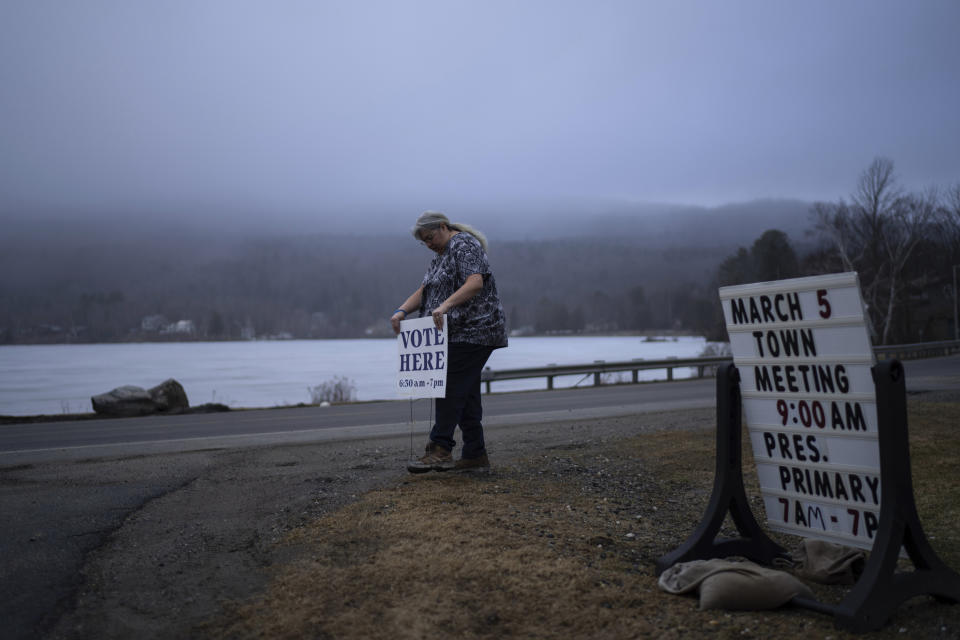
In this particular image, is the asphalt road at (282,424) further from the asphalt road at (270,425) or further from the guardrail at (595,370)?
the guardrail at (595,370)

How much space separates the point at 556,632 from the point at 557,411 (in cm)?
1161

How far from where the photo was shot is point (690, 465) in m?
7.22

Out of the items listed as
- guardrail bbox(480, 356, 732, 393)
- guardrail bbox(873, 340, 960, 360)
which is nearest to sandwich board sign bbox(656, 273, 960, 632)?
guardrail bbox(480, 356, 732, 393)

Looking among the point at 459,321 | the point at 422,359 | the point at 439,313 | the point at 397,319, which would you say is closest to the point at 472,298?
the point at 459,321

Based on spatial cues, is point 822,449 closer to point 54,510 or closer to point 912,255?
point 54,510

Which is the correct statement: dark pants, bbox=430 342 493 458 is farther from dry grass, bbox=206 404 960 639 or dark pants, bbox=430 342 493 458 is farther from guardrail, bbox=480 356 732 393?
guardrail, bbox=480 356 732 393

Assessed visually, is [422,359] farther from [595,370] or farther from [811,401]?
[595,370]

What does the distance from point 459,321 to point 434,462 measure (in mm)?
1185

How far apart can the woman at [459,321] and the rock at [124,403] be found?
1262 centimetres

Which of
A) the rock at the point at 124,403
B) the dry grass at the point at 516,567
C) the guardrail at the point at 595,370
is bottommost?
the dry grass at the point at 516,567

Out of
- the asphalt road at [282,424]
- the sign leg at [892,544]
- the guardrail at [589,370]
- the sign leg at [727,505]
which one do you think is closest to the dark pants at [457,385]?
the asphalt road at [282,424]

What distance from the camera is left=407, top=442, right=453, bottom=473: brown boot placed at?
6297 mm

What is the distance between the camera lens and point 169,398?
17641mm

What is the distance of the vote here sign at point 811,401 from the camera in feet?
11.8
